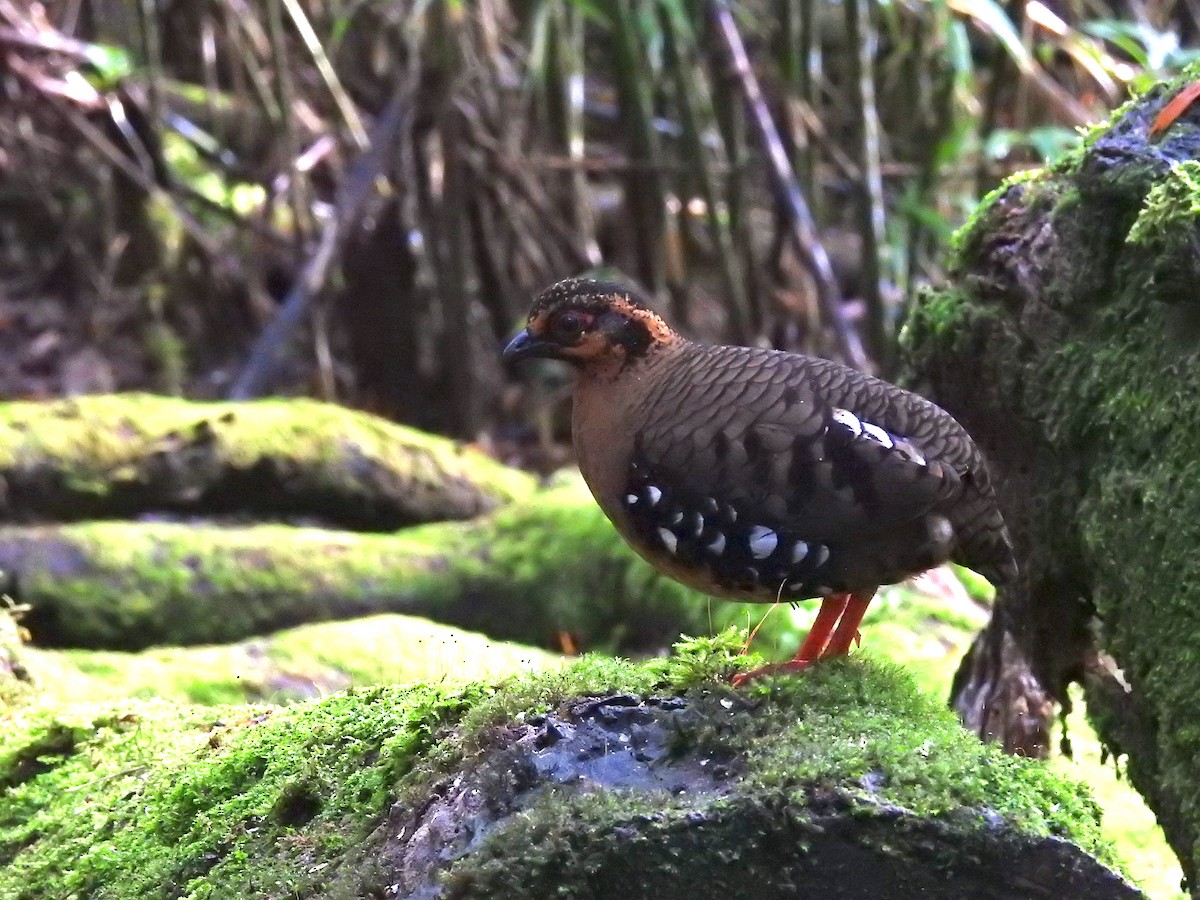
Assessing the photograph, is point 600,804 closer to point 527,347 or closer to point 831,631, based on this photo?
point 831,631

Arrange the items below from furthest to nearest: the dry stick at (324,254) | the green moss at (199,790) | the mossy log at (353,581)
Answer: the dry stick at (324,254) → the mossy log at (353,581) → the green moss at (199,790)

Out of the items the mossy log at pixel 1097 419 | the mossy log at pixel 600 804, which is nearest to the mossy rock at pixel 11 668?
the mossy log at pixel 600 804

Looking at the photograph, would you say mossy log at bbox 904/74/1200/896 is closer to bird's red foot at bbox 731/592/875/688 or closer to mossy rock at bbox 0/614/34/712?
bird's red foot at bbox 731/592/875/688

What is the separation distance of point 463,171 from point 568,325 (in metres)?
5.72

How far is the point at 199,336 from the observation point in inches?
368

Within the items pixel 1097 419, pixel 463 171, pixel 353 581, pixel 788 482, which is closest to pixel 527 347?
pixel 788 482

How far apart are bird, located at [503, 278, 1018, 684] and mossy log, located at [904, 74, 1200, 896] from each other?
0.35m

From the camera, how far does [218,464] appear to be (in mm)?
6527

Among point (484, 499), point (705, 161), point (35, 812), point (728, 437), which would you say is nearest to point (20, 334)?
point (484, 499)

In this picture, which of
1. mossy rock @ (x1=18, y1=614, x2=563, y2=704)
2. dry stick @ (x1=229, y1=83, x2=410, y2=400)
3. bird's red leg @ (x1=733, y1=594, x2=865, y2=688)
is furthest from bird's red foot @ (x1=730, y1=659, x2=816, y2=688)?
dry stick @ (x1=229, y1=83, x2=410, y2=400)

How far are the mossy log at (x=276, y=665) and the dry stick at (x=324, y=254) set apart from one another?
3.16m

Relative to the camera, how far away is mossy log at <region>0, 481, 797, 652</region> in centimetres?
575

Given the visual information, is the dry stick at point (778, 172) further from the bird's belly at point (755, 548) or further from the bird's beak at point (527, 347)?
the bird's belly at point (755, 548)

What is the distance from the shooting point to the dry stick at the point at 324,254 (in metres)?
8.08
